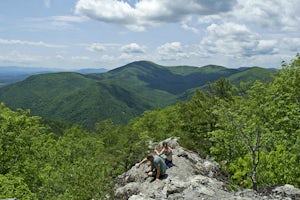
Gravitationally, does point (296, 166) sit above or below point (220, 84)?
below

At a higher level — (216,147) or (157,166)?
(157,166)

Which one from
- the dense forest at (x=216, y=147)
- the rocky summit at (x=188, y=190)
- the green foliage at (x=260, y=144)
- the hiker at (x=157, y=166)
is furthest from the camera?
the hiker at (x=157, y=166)

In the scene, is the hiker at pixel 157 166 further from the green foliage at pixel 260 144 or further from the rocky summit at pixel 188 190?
the green foliage at pixel 260 144

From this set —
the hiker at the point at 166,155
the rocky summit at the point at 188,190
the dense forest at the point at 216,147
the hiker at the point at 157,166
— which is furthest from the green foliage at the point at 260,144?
the hiker at the point at 157,166

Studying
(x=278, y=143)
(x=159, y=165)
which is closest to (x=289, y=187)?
(x=278, y=143)

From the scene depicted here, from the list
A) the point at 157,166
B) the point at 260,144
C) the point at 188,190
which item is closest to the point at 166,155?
the point at 157,166

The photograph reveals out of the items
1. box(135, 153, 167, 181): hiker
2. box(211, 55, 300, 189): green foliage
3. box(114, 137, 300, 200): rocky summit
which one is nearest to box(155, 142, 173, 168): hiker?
box(114, 137, 300, 200): rocky summit

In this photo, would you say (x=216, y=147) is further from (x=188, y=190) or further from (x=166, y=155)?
(x=188, y=190)

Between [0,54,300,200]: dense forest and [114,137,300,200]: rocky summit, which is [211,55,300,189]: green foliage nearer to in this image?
[0,54,300,200]: dense forest

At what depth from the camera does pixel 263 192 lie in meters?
16.0

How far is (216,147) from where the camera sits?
2698 cm

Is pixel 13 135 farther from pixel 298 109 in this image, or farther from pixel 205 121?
pixel 298 109

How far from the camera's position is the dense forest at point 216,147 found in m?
17.8

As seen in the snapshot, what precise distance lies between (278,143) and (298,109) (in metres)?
4.31
